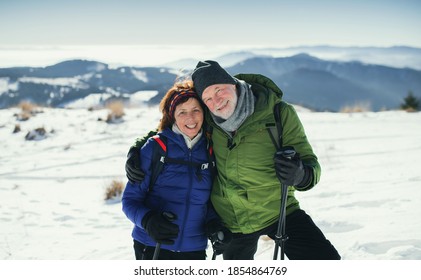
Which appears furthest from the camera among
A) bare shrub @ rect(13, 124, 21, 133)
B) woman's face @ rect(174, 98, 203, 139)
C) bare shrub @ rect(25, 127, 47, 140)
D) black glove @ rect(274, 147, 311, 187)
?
bare shrub @ rect(13, 124, 21, 133)

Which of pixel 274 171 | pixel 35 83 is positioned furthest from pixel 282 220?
pixel 35 83

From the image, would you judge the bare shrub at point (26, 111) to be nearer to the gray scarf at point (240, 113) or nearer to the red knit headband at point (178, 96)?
the red knit headband at point (178, 96)

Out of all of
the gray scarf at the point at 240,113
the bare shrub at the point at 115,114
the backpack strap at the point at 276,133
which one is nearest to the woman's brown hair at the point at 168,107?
the gray scarf at the point at 240,113

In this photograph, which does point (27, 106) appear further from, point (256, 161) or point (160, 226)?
point (256, 161)

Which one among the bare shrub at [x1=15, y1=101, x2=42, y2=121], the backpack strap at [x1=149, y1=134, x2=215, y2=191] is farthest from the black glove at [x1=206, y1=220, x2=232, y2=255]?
the bare shrub at [x1=15, y1=101, x2=42, y2=121]

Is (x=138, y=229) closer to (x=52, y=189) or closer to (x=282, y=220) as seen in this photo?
(x=282, y=220)

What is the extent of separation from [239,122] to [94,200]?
12.2ft

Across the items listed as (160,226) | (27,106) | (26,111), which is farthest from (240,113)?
(27,106)

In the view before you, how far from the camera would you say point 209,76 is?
7.46 feet

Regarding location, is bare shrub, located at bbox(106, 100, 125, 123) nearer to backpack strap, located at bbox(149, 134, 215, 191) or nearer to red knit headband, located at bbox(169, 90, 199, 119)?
red knit headband, located at bbox(169, 90, 199, 119)

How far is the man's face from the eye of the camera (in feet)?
7.18

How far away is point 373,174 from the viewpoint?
519 cm

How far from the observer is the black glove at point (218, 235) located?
223 centimetres

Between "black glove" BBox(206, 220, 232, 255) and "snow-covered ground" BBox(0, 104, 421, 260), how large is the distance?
40.7 inches
